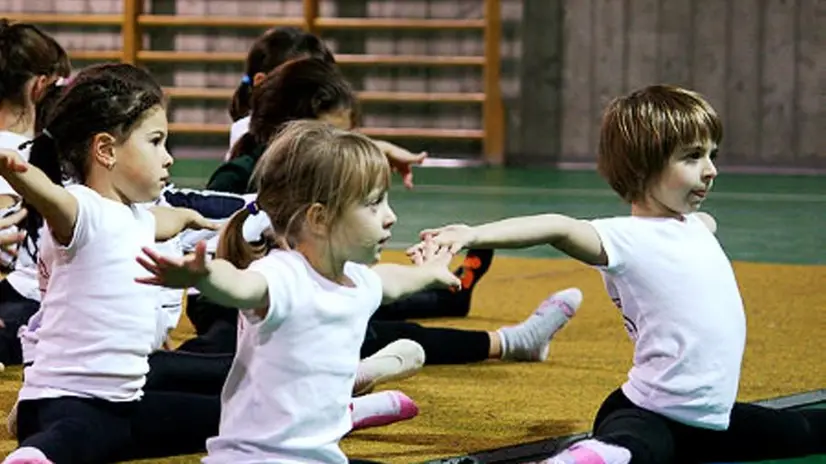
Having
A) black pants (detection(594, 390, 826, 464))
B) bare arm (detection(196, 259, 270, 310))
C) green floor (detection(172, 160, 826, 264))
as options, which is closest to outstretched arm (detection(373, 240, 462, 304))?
bare arm (detection(196, 259, 270, 310))

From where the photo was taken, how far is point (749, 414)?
2.43 metres

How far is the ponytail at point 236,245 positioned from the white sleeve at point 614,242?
1.65 ft

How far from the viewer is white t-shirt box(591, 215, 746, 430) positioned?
235 cm

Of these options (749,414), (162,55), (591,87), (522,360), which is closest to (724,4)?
(591,87)

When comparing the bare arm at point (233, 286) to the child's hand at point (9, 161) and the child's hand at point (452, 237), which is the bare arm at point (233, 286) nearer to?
the child's hand at point (452, 237)

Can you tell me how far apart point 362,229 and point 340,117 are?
1.29 metres

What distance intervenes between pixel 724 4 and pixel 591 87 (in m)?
0.85

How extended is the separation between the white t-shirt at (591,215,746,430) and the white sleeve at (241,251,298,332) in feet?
1.76

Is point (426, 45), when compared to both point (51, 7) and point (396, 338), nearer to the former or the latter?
point (51, 7)

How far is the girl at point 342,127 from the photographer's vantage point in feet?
10.9

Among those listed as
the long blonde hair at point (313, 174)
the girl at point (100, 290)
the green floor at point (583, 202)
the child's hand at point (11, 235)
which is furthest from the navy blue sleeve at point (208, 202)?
the green floor at point (583, 202)

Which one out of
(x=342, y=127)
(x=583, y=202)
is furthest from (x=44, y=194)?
(x=583, y=202)

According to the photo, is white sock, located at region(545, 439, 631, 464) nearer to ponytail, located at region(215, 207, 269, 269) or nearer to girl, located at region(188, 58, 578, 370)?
ponytail, located at region(215, 207, 269, 269)

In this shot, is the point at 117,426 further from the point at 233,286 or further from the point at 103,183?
the point at 233,286
